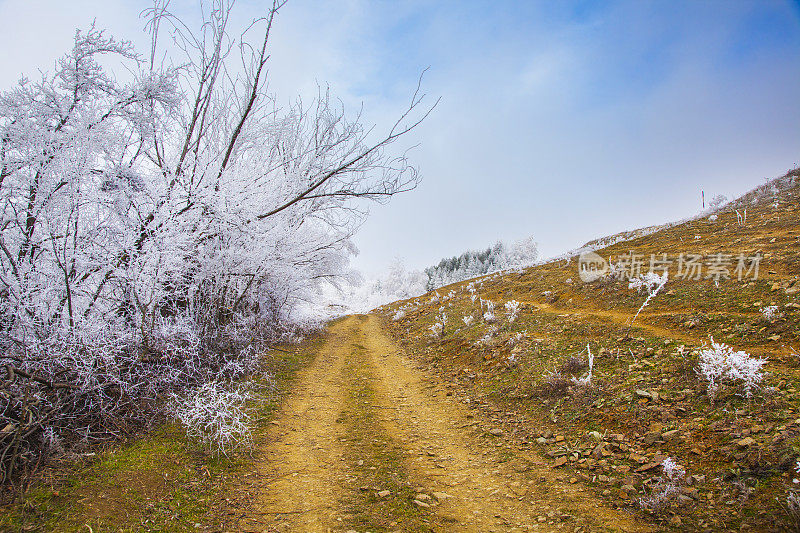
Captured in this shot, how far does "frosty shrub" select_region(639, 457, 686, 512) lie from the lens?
3.17 meters

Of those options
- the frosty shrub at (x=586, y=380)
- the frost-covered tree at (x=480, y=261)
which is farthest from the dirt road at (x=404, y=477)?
the frost-covered tree at (x=480, y=261)

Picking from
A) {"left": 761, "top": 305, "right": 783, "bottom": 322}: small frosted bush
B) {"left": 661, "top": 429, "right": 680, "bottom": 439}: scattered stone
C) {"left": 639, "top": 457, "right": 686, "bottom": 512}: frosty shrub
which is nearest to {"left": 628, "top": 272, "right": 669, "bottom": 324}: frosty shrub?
{"left": 761, "top": 305, "right": 783, "bottom": 322}: small frosted bush

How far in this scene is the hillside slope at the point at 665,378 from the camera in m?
3.23

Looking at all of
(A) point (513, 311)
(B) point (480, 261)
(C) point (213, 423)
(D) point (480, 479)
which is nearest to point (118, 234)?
(C) point (213, 423)

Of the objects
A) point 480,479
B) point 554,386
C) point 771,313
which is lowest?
point 480,479

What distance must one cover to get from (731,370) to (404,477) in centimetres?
414

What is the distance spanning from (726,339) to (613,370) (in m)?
1.76

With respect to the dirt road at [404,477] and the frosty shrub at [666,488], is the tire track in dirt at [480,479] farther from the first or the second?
the frosty shrub at [666,488]

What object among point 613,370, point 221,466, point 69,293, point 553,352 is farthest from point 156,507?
point 553,352

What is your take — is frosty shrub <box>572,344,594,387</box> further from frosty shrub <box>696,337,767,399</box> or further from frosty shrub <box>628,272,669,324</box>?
frosty shrub <box>628,272,669,324</box>

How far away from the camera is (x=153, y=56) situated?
23.1 feet

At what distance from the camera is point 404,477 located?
4.23 metres

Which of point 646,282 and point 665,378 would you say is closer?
point 665,378

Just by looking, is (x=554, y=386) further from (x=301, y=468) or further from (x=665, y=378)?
(x=301, y=468)
